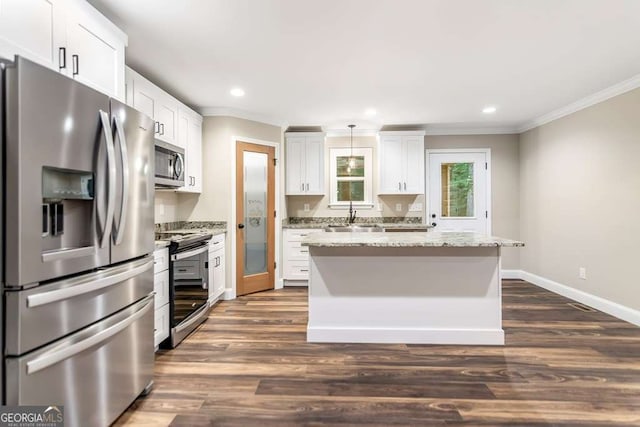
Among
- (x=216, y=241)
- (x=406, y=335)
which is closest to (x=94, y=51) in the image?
(x=216, y=241)

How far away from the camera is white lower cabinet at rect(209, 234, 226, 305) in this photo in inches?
142

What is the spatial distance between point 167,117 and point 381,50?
88.6 inches

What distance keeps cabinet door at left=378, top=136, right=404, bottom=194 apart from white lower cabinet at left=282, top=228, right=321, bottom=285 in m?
1.45

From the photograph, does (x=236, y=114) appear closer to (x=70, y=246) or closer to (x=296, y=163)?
(x=296, y=163)

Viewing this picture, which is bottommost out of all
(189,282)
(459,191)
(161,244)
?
(189,282)

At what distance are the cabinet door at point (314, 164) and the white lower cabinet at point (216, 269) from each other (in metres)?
1.69

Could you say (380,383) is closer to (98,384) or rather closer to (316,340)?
(316,340)

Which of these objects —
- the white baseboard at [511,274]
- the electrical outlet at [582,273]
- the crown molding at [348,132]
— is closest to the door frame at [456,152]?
the white baseboard at [511,274]

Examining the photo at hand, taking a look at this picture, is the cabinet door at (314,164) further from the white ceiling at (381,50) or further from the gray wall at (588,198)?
the gray wall at (588,198)

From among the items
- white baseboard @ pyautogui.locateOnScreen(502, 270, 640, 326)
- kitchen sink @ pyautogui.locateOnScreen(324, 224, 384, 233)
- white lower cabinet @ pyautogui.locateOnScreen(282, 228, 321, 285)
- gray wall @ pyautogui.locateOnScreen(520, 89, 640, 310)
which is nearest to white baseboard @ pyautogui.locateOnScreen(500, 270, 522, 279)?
white baseboard @ pyautogui.locateOnScreen(502, 270, 640, 326)

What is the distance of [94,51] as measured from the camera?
1.97 m

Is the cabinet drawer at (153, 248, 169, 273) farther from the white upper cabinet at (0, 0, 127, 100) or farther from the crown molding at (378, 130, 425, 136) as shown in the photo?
the crown molding at (378, 130, 425, 136)

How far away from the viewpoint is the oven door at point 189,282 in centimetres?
276

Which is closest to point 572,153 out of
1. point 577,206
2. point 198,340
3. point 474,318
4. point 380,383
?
point 577,206
